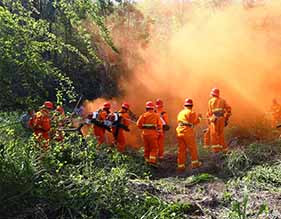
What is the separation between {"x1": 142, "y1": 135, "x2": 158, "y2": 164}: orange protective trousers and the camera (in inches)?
497

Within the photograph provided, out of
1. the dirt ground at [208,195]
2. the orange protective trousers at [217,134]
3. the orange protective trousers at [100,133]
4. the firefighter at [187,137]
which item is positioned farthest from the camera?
the orange protective trousers at [100,133]

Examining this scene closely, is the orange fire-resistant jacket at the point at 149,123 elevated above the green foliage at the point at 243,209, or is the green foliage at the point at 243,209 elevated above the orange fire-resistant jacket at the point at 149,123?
the orange fire-resistant jacket at the point at 149,123

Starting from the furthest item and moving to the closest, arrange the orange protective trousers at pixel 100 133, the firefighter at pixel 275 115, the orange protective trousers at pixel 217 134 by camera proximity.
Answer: the firefighter at pixel 275 115
the orange protective trousers at pixel 100 133
the orange protective trousers at pixel 217 134

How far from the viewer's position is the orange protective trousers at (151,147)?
1262cm

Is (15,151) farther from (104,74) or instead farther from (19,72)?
(104,74)

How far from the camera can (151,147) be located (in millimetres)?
12828

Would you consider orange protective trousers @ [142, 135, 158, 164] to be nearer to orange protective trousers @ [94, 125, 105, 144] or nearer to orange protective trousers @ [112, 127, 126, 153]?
orange protective trousers @ [112, 127, 126, 153]

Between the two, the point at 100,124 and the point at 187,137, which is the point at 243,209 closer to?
the point at 187,137

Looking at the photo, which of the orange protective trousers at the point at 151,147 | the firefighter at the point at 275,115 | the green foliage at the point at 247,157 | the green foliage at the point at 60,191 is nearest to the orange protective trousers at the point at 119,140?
the orange protective trousers at the point at 151,147

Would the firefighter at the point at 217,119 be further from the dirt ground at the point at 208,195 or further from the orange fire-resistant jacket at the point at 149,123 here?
the dirt ground at the point at 208,195

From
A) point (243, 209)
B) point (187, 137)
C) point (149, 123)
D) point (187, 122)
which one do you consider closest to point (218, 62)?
point (149, 123)

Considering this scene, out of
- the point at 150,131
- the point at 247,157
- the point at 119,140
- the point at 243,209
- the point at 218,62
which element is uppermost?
the point at 218,62

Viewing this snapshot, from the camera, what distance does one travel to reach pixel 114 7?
1061 inches

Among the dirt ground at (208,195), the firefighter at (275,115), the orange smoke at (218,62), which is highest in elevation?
the orange smoke at (218,62)
